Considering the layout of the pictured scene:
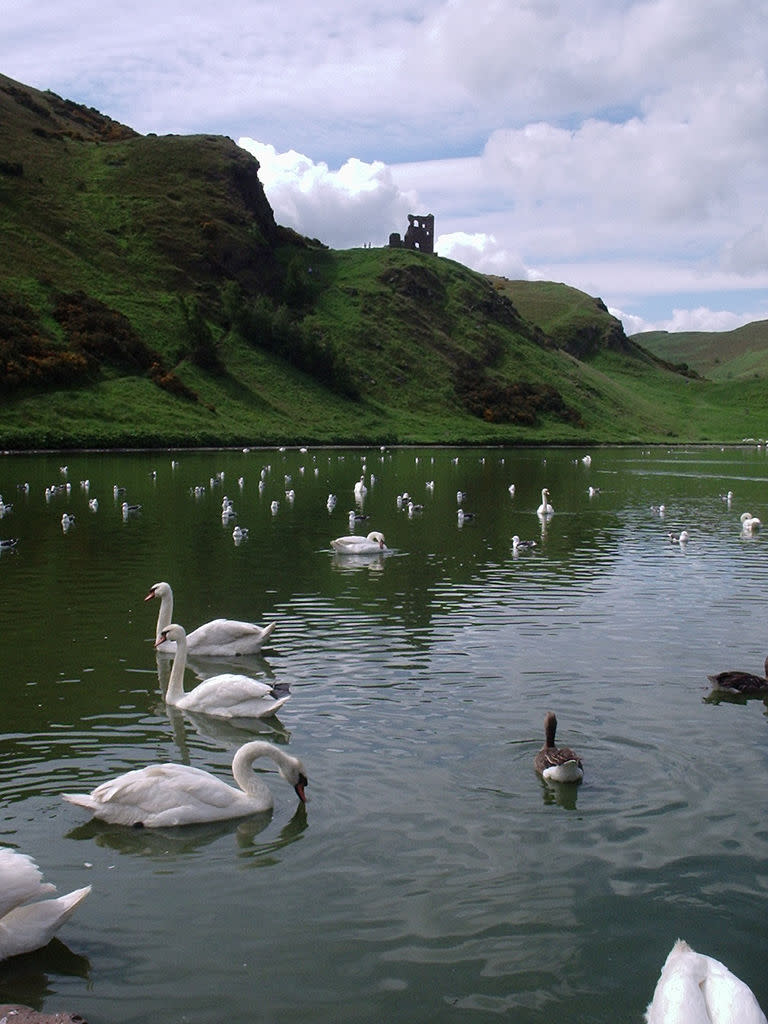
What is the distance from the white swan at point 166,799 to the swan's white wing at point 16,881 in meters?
2.70

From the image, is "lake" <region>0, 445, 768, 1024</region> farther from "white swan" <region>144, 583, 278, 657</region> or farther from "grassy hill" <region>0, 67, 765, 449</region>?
"grassy hill" <region>0, 67, 765, 449</region>

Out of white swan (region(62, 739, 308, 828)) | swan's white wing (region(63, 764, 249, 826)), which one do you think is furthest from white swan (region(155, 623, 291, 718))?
swan's white wing (region(63, 764, 249, 826))

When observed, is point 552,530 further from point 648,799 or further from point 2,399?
point 2,399

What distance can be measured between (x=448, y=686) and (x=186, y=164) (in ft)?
512

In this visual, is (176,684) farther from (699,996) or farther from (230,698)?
(699,996)

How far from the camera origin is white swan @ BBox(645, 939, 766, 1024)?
22.5ft

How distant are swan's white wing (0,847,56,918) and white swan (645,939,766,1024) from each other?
4863mm

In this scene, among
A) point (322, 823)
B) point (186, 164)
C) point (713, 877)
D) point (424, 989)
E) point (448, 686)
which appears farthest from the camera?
point (186, 164)

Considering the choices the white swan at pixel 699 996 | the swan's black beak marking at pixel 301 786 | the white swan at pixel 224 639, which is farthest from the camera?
the white swan at pixel 224 639

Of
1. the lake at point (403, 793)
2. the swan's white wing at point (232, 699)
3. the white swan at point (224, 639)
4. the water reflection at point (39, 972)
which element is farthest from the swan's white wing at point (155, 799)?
the white swan at point (224, 639)

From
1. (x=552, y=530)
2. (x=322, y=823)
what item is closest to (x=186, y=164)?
(x=552, y=530)

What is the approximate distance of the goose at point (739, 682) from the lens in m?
16.3

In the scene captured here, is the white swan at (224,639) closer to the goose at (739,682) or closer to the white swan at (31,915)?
the goose at (739,682)

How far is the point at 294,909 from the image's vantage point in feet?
30.9
